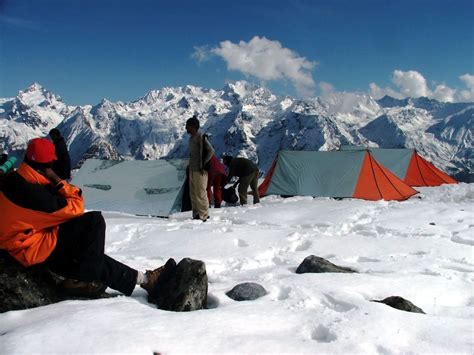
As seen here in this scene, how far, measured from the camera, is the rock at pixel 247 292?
5.48 m

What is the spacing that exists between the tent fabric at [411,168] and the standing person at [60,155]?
13.4 meters

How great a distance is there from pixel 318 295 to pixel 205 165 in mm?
6844

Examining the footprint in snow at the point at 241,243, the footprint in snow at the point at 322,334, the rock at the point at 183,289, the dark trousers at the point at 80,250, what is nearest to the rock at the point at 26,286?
the dark trousers at the point at 80,250

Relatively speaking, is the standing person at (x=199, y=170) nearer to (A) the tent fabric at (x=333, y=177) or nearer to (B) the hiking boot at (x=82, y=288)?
(A) the tent fabric at (x=333, y=177)

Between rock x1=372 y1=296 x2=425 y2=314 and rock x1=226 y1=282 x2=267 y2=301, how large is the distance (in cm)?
146

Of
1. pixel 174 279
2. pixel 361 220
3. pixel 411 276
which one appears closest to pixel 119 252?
pixel 174 279

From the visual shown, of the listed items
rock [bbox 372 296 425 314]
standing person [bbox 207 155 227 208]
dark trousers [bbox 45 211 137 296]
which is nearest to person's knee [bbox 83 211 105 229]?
dark trousers [bbox 45 211 137 296]

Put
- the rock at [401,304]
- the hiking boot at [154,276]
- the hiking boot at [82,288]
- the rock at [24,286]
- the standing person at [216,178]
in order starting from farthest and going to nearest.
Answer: the standing person at [216,178], the hiking boot at [154,276], the rock at [401,304], the hiking boot at [82,288], the rock at [24,286]

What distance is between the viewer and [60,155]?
13664 millimetres

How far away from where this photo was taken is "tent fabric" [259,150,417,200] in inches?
648

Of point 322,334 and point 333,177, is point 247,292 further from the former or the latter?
point 333,177

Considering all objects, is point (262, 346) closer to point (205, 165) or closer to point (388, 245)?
point (388, 245)

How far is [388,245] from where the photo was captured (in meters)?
8.69

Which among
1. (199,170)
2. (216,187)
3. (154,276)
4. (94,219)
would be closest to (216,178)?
(216,187)
